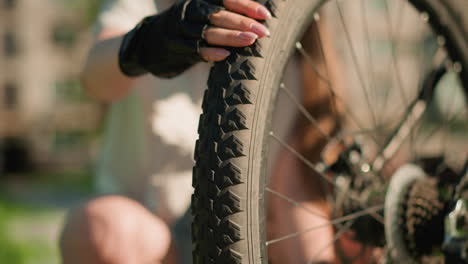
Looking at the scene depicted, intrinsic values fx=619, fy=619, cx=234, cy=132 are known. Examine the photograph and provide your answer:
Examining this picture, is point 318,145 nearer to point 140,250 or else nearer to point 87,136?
point 140,250

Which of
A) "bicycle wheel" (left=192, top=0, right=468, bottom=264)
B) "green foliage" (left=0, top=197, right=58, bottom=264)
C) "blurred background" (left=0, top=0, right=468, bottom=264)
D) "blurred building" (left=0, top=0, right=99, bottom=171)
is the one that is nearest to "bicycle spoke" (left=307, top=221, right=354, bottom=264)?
"bicycle wheel" (left=192, top=0, right=468, bottom=264)

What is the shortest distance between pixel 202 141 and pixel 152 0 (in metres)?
0.48

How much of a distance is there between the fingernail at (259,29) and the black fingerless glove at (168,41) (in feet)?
0.17

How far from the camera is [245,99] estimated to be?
0.75 meters

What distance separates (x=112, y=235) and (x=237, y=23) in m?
0.40

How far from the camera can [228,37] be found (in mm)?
765

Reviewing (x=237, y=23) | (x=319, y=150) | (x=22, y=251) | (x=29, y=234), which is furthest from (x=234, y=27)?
(x=29, y=234)

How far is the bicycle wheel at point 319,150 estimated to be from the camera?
750mm

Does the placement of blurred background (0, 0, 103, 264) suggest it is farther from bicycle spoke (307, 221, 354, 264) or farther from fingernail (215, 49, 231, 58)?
fingernail (215, 49, 231, 58)

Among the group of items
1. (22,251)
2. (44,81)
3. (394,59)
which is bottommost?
(44,81)

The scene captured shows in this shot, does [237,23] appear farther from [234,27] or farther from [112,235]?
[112,235]

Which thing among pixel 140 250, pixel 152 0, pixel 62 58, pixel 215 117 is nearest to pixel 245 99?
pixel 215 117

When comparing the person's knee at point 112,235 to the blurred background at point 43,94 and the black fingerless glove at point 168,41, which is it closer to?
the black fingerless glove at point 168,41

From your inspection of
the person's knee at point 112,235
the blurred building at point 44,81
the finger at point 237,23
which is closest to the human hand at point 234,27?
the finger at point 237,23
